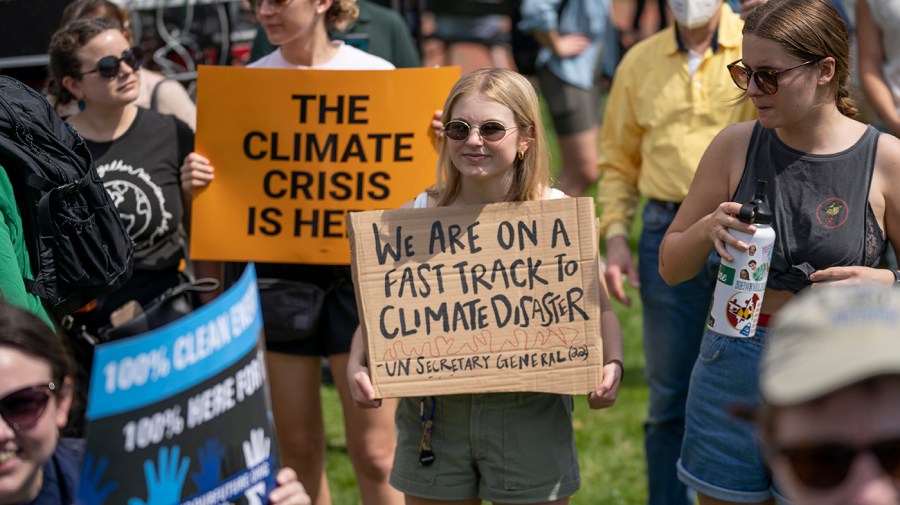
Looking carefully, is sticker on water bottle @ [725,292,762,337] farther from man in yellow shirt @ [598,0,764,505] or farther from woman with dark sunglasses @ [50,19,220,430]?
woman with dark sunglasses @ [50,19,220,430]

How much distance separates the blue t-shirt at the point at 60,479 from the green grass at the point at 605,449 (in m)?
2.96

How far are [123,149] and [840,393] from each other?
342cm

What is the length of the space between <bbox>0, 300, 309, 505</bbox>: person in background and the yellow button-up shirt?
2.47 m

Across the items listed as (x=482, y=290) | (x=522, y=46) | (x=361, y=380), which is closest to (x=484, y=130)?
(x=482, y=290)

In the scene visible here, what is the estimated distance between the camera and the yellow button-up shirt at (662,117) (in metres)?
4.37

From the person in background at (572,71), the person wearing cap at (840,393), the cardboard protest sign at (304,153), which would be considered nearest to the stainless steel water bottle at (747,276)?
the cardboard protest sign at (304,153)

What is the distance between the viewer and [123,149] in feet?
14.8

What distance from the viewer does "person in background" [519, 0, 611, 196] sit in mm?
8680

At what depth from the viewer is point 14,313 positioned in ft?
7.47

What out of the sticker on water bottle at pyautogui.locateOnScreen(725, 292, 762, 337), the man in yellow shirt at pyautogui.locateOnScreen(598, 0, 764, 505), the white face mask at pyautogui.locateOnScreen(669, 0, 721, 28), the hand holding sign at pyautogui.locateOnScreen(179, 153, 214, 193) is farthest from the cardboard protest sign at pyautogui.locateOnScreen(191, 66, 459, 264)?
the sticker on water bottle at pyautogui.locateOnScreen(725, 292, 762, 337)

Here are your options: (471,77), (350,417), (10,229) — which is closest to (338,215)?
(350,417)

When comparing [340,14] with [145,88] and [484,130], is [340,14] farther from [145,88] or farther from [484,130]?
[484,130]

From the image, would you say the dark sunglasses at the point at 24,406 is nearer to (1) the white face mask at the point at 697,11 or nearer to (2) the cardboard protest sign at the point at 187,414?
(2) the cardboard protest sign at the point at 187,414

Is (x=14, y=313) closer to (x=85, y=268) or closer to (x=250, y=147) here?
(x=85, y=268)
